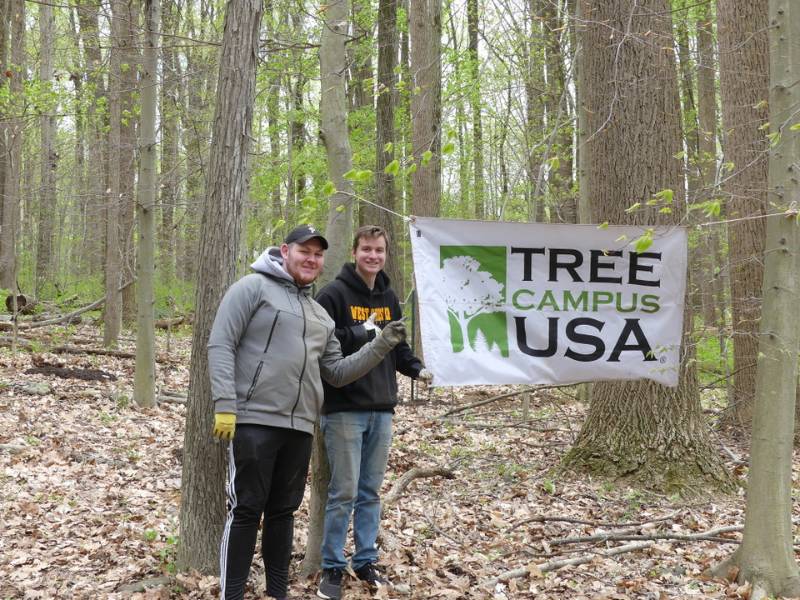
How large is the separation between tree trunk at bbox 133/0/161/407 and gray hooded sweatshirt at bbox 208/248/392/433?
19.8 feet

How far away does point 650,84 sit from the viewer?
657 centimetres

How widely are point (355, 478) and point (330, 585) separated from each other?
0.62 metres

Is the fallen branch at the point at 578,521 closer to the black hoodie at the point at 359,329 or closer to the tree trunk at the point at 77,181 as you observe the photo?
the black hoodie at the point at 359,329

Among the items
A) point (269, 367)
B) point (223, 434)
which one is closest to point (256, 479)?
point (223, 434)

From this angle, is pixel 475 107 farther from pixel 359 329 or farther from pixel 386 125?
pixel 359 329

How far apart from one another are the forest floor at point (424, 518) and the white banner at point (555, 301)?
1.22 metres

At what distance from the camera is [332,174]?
4926 millimetres

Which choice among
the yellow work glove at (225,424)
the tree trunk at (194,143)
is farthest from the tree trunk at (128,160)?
the yellow work glove at (225,424)

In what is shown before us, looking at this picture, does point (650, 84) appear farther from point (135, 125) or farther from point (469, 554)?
point (135, 125)

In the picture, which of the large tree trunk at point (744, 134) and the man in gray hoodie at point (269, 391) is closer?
the man in gray hoodie at point (269, 391)

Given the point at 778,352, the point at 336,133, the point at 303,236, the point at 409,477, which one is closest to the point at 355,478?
the point at 303,236

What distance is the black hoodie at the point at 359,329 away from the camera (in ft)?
14.3

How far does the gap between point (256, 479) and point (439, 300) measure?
6.19 feet

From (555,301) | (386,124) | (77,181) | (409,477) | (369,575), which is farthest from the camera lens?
(77,181)
